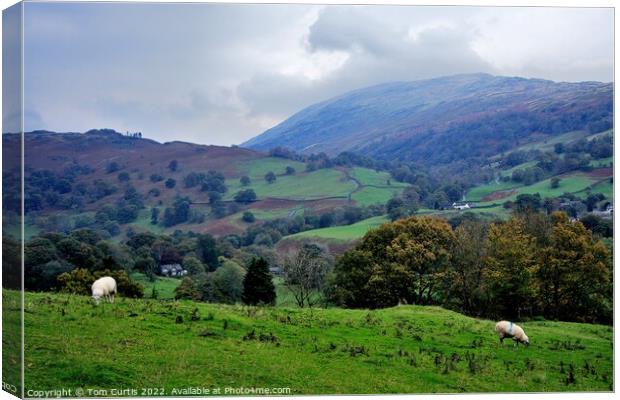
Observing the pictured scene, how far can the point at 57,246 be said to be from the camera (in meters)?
19.8

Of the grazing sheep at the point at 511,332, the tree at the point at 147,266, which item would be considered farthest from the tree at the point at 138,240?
the grazing sheep at the point at 511,332

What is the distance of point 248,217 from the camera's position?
25.7m

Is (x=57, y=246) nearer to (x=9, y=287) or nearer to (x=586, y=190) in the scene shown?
(x=9, y=287)

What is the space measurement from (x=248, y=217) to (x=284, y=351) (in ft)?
26.7

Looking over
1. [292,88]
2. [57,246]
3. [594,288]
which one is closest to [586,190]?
[594,288]

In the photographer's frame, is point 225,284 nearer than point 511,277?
No

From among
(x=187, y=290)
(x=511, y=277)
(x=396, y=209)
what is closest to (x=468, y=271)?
(x=511, y=277)

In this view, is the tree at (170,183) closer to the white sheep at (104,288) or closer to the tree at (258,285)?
the tree at (258,285)

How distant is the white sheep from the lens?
19.5 m

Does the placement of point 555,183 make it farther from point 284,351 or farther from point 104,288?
point 104,288

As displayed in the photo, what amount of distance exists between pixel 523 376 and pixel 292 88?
27.2 ft

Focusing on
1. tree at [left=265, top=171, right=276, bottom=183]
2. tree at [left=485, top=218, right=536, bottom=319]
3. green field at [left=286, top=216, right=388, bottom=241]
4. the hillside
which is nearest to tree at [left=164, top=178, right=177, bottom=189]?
the hillside

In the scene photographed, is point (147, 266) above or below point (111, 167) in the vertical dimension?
below

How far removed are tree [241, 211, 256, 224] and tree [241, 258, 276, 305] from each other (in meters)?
1.64
